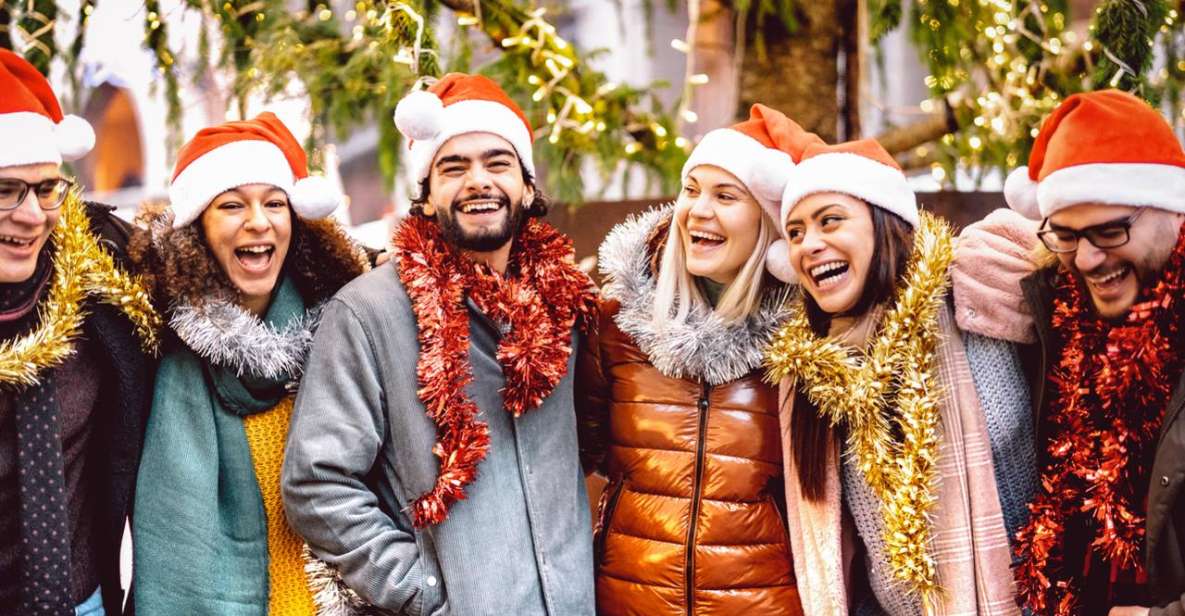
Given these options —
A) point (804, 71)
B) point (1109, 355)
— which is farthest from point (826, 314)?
point (804, 71)

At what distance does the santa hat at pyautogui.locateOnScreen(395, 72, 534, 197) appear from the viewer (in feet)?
9.02

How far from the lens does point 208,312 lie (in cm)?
263

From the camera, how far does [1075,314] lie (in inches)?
92.9

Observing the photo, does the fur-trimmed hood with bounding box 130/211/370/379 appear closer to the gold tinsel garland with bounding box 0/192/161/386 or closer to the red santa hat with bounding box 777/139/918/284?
the gold tinsel garland with bounding box 0/192/161/386

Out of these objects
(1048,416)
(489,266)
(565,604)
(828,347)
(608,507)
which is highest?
(489,266)

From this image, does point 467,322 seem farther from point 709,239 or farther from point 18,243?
point 18,243

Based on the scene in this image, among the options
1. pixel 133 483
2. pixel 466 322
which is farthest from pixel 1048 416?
pixel 133 483

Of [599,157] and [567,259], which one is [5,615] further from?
[599,157]

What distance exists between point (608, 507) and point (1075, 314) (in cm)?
129

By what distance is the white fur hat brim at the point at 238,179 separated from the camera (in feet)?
8.88

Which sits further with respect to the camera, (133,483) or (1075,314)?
(133,483)

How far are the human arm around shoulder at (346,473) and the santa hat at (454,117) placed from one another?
0.53m

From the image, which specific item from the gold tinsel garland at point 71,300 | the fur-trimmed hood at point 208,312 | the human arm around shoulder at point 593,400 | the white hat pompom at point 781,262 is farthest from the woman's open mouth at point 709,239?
the gold tinsel garland at point 71,300

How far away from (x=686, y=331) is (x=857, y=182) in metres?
0.58
